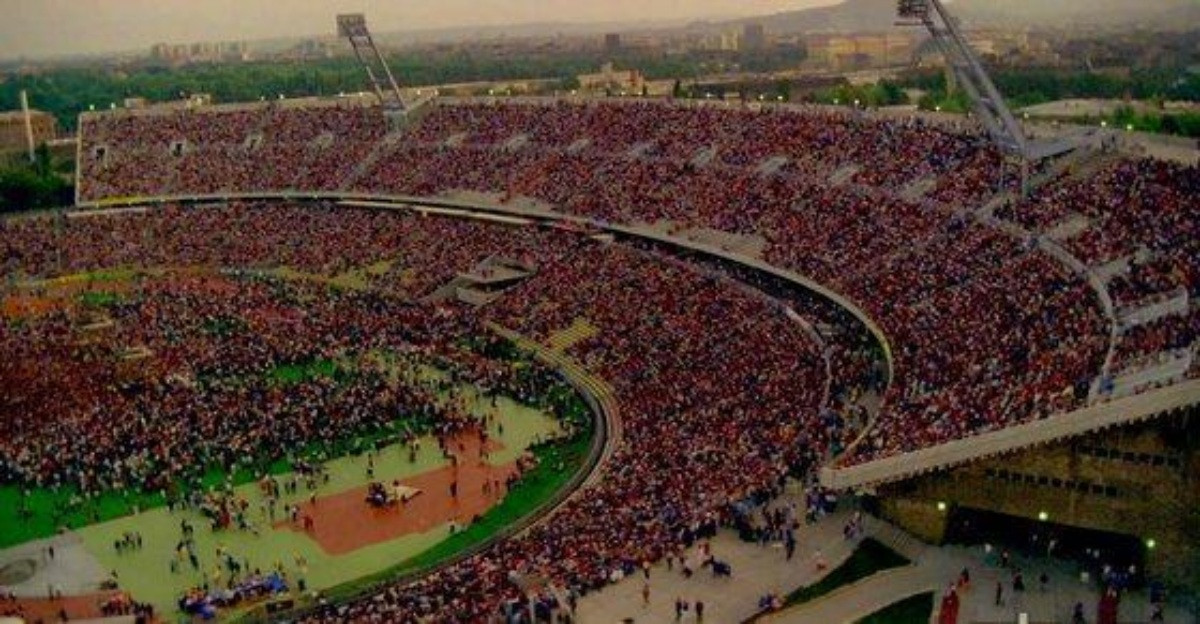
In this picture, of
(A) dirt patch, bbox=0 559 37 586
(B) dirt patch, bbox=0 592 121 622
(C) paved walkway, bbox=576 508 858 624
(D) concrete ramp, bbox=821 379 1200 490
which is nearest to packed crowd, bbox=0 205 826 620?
(C) paved walkway, bbox=576 508 858 624

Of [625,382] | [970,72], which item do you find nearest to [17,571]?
[625,382]

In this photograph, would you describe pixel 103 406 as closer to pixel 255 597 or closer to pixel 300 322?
pixel 300 322

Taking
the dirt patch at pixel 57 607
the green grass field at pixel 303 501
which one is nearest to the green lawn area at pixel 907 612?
the green grass field at pixel 303 501

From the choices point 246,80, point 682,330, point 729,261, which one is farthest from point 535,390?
point 246,80

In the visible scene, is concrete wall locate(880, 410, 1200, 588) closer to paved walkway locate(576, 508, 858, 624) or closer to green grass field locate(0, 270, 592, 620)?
paved walkway locate(576, 508, 858, 624)

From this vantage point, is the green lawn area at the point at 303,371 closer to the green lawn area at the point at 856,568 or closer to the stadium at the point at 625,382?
the stadium at the point at 625,382

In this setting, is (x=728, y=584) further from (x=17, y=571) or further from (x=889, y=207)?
(x=889, y=207)
